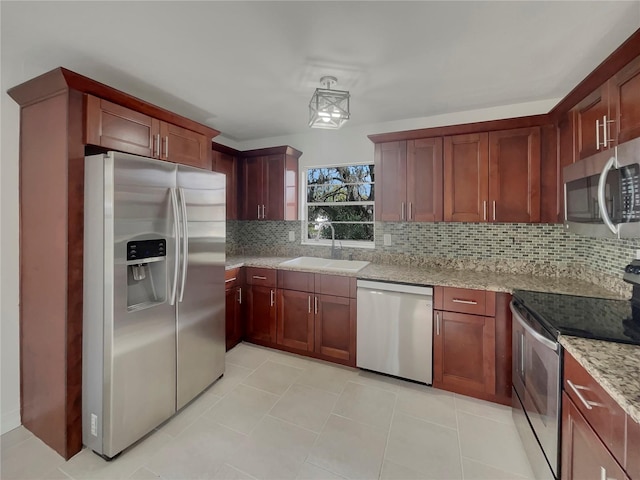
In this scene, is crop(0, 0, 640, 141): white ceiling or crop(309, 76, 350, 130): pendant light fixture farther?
crop(309, 76, 350, 130): pendant light fixture

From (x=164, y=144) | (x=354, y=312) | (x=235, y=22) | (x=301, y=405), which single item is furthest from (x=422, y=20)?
(x=301, y=405)

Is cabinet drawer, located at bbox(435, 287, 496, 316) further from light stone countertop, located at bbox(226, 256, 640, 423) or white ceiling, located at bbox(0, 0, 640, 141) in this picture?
white ceiling, located at bbox(0, 0, 640, 141)

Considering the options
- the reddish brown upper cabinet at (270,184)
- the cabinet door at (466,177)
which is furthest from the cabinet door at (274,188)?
the cabinet door at (466,177)

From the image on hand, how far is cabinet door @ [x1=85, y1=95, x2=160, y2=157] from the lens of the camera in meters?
1.69

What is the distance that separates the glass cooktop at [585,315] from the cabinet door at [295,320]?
5.71 ft

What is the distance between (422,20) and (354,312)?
2.14 m

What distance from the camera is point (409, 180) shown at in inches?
105

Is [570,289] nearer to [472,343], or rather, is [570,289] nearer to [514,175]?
[472,343]

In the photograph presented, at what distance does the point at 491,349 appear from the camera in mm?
2121

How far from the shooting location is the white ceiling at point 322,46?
1.38 metres

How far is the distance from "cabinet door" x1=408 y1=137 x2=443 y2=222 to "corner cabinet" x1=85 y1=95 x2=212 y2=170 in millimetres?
1916

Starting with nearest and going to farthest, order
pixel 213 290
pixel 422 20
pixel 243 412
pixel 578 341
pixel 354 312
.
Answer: pixel 578 341 → pixel 422 20 → pixel 243 412 → pixel 213 290 → pixel 354 312

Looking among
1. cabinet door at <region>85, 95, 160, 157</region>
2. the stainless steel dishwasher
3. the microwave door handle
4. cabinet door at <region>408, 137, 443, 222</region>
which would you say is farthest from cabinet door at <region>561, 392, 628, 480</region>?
cabinet door at <region>85, 95, 160, 157</region>

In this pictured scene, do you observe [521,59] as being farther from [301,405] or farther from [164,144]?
[301,405]
